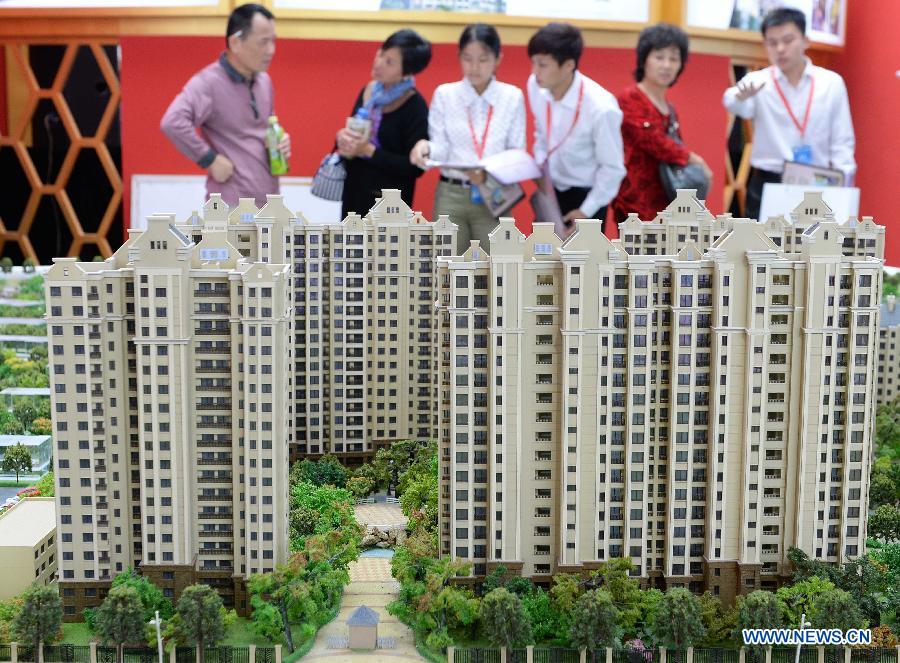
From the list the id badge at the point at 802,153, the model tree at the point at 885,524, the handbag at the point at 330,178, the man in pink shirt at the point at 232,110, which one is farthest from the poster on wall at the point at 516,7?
the model tree at the point at 885,524

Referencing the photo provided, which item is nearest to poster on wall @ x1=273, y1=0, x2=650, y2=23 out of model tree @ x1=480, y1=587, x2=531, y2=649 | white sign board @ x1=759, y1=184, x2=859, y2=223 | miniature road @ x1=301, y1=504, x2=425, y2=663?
white sign board @ x1=759, y1=184, x2=859, y2=223

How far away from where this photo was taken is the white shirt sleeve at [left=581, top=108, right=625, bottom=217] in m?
35.1

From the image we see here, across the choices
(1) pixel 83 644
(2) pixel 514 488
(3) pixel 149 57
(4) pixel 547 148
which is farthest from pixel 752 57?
(1) pixel 83 644

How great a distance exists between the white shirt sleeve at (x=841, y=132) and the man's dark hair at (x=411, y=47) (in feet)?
41.4

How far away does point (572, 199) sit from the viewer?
35.8m

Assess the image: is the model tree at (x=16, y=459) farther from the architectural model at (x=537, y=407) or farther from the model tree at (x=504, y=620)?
the model tree at (x=504, y=620)

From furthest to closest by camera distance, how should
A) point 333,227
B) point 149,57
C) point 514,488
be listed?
point 149,57
point 333,227
point 514,488

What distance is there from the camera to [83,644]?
20422mm

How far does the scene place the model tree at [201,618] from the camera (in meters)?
19.9

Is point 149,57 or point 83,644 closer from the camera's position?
point 83,644

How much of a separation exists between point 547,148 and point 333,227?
30.2 ft

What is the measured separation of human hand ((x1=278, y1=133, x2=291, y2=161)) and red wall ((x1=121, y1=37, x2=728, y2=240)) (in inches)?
8.1

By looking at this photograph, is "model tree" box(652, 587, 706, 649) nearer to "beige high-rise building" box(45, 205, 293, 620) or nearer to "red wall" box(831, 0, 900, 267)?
"beige high-rise building" box(45, 205, 293, 620)

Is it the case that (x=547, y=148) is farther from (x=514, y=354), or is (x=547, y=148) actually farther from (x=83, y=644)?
(x=83, y=644)
